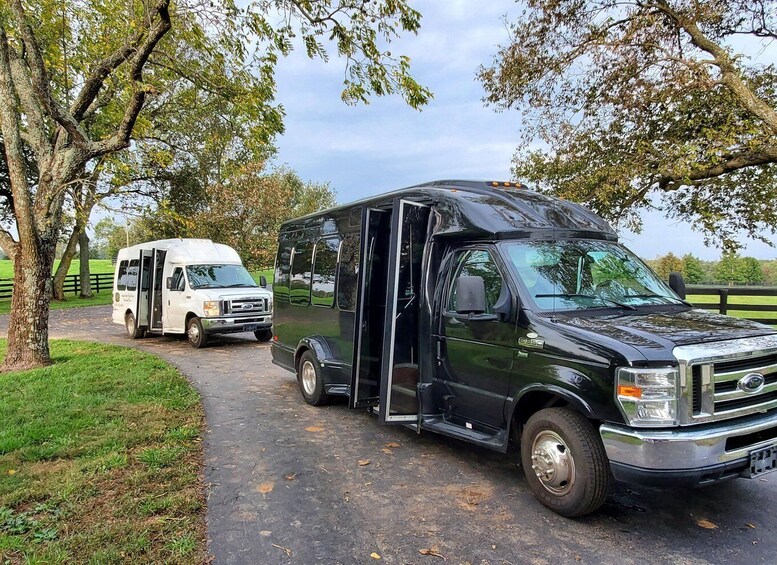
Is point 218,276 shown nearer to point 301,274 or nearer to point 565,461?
point 301,274

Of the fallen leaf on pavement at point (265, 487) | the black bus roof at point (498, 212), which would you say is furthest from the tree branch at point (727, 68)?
the fallen leaf on pavement at point (265, 487)

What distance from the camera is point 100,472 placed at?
4359 millimetres

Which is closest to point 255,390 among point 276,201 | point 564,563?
point 564,563

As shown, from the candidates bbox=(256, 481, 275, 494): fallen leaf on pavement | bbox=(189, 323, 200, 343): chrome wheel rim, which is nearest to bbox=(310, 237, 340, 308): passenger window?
bbox=(256, 481, 275, 494): fallen leaf on pavement

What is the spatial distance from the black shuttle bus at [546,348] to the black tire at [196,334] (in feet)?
22.8

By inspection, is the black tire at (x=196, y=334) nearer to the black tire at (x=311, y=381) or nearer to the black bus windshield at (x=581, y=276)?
the black tire at (x=311, y=381)

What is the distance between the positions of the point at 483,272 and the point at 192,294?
390 inches

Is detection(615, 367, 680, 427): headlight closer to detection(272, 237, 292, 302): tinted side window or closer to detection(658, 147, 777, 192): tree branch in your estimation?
detection(272, 237, 292, 302): tinted side window

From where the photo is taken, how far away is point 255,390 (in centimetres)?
791

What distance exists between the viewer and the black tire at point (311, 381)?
6770 mm

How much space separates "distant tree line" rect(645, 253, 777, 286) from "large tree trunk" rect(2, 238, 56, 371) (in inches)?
527

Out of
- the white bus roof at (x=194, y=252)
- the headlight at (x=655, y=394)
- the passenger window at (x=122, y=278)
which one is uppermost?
the white bus roof at (x=194, y=252)

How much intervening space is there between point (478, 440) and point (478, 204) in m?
2.08

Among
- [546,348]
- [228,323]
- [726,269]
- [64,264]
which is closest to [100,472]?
[546,348]
